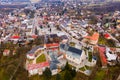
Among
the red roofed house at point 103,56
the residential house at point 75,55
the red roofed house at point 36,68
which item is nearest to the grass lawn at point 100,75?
the red roofed house at point 103,56

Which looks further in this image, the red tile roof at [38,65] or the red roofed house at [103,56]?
the red roofed house at [103,56]

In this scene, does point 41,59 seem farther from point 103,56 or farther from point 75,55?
point 103,56

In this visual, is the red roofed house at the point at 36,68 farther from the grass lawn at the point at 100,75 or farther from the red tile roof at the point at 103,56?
the red tile roof at the point at 103,56

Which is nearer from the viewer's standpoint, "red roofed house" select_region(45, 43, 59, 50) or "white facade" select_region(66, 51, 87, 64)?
"white facade" select_region(66, 51, 87, 64)

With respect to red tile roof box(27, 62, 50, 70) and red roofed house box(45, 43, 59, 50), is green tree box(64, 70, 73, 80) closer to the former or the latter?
red tile roof box(27, 62, 50, 70)

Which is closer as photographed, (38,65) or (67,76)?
(67,76)

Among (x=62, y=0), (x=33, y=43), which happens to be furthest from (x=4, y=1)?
(x=33, y=43)

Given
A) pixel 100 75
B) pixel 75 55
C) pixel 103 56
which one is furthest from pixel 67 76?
pixel 103 56

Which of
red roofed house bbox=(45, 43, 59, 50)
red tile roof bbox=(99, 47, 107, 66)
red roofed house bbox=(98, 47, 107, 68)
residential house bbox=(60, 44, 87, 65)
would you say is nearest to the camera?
red roofed house bbox=(98, 47, 107, 68)

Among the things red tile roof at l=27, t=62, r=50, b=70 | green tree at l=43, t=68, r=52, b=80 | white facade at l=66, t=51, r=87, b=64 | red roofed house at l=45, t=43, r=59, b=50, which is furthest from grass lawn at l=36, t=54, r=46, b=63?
green tree at l=43, t=68, r=52, b=80

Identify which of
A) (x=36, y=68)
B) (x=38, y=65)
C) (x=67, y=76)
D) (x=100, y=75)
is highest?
(x=67, y=76)

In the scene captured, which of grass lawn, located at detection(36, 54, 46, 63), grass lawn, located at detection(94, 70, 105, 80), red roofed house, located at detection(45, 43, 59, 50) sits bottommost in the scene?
grass lawn, located at detection(94, 70, 105, 80)
